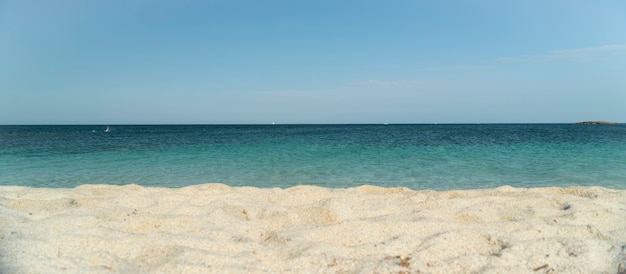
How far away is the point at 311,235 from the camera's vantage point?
13.3ft

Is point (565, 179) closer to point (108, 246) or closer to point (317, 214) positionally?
point (317, 214)

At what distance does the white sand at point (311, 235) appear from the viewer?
3176mm

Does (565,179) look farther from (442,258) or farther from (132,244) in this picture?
(132,244)

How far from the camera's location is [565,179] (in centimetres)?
1019

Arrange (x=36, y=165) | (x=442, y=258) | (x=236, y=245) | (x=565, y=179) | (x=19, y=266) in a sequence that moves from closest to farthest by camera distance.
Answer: (x=19, y=266), (x=442, y=258), (x=236, y=245), (x=565, y=179), (x=36, y=165)

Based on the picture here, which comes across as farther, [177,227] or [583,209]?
[583,209]

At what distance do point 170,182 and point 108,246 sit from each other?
7.32 m

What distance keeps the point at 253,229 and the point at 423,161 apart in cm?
1159

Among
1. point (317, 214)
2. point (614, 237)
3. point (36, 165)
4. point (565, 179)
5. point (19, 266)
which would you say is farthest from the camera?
point (36, 165)

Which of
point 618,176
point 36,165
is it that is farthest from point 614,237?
point 36,165

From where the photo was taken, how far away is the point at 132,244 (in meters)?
3.57

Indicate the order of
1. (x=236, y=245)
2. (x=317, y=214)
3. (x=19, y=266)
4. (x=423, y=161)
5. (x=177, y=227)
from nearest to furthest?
(x=19, y=266)
(x=236, y=245)
(x=177, y=227)
(x=317, y=214)
(x=423, y=161)

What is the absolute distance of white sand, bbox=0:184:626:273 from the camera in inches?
125

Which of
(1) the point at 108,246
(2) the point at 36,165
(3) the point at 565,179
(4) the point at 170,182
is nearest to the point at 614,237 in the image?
(1) the point at 108,246
